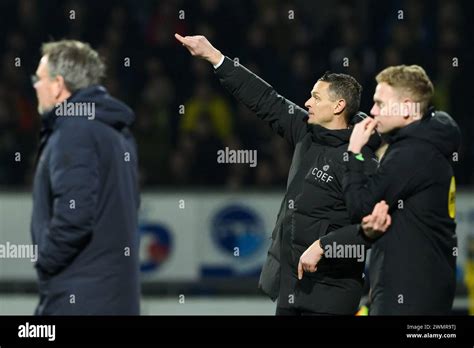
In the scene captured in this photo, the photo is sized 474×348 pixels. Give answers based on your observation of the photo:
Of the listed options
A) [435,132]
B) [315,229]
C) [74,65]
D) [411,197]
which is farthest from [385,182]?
[74,65]

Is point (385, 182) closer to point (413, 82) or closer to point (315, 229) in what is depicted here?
point (413, 82)

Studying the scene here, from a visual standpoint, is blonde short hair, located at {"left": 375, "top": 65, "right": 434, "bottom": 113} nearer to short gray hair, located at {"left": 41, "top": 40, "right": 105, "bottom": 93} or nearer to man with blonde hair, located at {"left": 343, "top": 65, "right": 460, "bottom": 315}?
man with blonde hair, located at {"left": 343, "top": 65, "right": 460, "bottom": 315}

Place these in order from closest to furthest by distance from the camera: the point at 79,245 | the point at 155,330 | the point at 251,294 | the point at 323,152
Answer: the point at 79,245 < the point at 323,152 < the point at 155,330 < the point at 251,294

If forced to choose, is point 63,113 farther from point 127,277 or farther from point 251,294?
point 251,294

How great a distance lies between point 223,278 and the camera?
1041cm

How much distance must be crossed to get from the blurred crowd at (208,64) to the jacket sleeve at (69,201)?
5.43 meters

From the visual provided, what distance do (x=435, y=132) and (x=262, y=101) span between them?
3.39ft

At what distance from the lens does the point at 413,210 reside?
5.20 meters

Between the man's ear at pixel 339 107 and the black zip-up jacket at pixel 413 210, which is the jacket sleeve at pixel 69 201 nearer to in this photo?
the black zip-up jacket at pixel 413 210

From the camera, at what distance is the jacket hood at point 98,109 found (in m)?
5.40

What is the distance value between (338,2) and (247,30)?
109 centimetres

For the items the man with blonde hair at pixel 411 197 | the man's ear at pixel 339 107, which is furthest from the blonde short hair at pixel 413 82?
the man's ear at pixel 339 107

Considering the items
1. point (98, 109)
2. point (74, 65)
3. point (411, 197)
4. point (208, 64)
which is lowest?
point (411, 197)

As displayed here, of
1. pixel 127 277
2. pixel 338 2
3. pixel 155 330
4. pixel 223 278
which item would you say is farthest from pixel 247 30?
pixel 127 277
